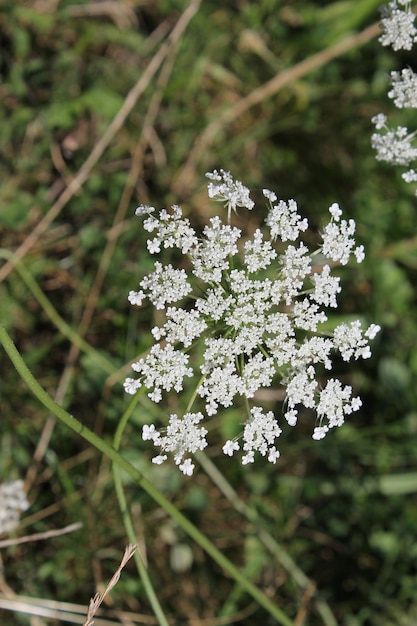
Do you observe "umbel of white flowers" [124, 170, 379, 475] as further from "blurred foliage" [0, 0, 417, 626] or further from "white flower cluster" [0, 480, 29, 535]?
"white flower cluster" [0, 480, 29, 535]

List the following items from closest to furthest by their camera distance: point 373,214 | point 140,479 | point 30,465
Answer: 1. point 140,479
2. point 30,465
3. point 373,214

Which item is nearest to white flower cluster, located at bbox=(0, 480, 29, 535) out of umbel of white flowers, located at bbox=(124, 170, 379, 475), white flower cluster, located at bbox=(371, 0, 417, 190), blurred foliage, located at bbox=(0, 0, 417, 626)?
blurred foliage, located at bbox=(0, 0, 417, 626)

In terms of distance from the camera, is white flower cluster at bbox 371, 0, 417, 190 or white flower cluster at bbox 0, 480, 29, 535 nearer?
white flower cluster at bbox 371, 0, 417, 190

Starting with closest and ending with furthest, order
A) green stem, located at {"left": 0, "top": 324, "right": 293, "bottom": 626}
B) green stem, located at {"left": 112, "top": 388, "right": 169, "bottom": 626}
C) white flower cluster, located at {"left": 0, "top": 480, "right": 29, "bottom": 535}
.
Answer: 1. green stem, located at {"left": 0, "top": 324, "right": 293, "bottom": 626}
2. green stem, located at {"left": 112, "top": 388, "right": 169, "bottom": 626}
3. white flower cluster, located at {"left": 0, "top": 480, "right": 29, "bottom": 535}

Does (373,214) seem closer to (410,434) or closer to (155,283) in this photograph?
(410,434)

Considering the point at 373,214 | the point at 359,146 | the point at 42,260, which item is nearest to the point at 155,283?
the point at 42,260

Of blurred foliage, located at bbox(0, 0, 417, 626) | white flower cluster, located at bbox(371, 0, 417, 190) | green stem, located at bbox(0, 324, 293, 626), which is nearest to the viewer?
green stem, located at bbox(0, 324, 293, 626)

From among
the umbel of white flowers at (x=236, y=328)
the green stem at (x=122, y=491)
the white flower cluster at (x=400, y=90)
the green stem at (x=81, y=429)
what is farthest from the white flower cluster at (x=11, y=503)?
the white flower cluster at (x=400, y=90)
